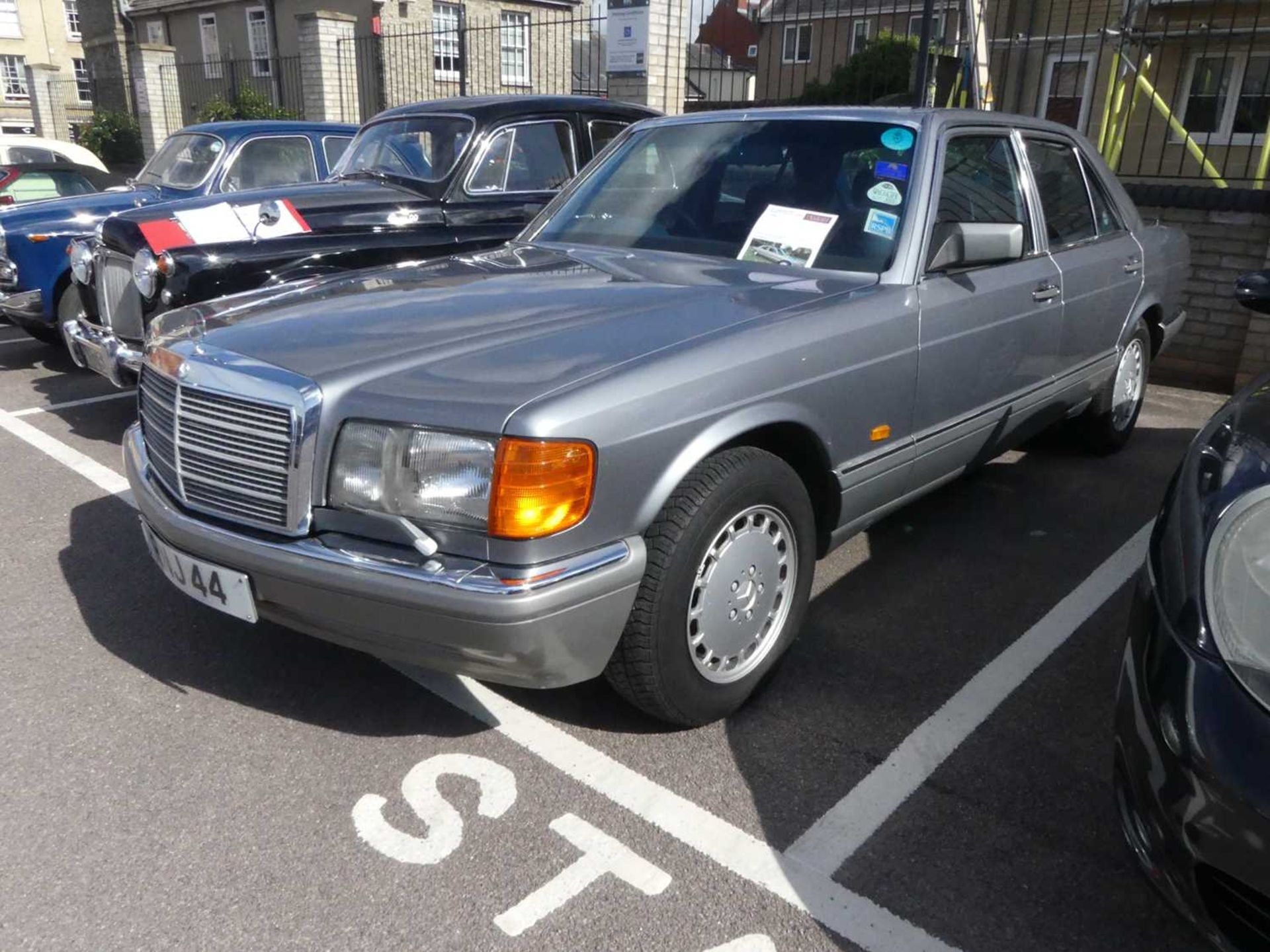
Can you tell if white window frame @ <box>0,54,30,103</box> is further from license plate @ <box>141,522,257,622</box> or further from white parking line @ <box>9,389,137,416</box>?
license plate @ <box>141,522,257,622</box>

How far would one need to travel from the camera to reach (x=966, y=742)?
2.96 metres

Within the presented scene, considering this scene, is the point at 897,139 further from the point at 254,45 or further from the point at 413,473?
Result: the point at 254,45

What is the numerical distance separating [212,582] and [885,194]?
245cm

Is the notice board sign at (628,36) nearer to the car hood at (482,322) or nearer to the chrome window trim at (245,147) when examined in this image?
the chrome window trim at (245,147)

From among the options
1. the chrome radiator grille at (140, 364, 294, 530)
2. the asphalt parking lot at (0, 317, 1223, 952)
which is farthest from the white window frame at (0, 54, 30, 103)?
the chrome radiator grille at (140, 364, 294, 530)

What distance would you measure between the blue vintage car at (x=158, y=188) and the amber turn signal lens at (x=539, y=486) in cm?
581

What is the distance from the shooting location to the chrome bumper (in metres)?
5.11

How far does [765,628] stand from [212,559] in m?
1.55

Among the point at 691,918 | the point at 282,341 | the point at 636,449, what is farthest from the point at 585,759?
the point at 282,341

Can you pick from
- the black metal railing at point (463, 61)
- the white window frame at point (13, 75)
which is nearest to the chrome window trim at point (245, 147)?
the black metal railing at point (463, 61)

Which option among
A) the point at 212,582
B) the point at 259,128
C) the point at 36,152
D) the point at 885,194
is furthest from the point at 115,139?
the point at 212,582

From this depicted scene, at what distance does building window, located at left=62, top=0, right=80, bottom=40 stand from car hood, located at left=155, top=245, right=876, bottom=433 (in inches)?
1762

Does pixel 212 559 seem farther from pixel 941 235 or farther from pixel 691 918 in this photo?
pixel 941 235

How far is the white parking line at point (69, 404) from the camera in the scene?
6.34m
